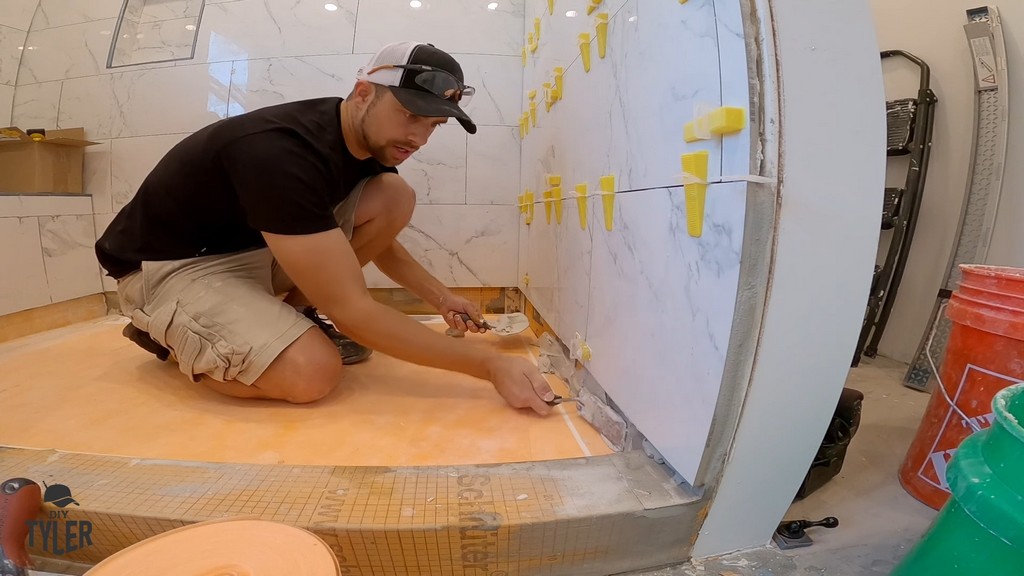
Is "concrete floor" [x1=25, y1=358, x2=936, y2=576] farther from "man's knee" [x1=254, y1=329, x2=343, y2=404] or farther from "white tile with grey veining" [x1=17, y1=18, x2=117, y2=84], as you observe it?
"white tile with grey veining" [x1=17, y1=18, x2=117, y2=84]

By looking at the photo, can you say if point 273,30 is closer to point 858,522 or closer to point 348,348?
point 348,348

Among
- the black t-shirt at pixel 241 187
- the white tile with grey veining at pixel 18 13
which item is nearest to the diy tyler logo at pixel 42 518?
the black t-shirt at pixel 241 187

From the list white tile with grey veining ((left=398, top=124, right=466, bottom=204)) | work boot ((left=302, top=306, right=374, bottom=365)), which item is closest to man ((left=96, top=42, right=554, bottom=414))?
work boot ((left=302, top=306, right=374, bottom=365))

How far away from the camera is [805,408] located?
68 cm

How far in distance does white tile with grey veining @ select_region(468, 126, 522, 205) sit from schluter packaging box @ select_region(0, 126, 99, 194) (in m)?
1.51

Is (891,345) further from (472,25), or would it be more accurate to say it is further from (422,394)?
(472,25)

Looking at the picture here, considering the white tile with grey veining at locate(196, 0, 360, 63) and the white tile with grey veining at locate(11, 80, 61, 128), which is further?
the white tile with grey veining at locate(11, 80, 61, 128)

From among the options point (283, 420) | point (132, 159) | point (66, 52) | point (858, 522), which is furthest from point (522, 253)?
point (66, 52)

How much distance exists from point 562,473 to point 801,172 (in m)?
0.56

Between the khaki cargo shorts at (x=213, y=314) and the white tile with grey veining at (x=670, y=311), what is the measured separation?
0.75 meters

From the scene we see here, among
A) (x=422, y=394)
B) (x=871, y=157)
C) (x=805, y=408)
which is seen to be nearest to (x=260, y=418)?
(x=422, y=394)

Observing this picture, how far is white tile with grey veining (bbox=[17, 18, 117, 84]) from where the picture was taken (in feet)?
6.62

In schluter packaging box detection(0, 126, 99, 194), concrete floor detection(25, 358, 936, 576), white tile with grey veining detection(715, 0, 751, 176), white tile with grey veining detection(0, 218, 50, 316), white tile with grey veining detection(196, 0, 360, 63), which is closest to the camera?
white tile with grey veining detection(715, 0, 751, 176)

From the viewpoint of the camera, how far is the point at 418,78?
1.06 meters
